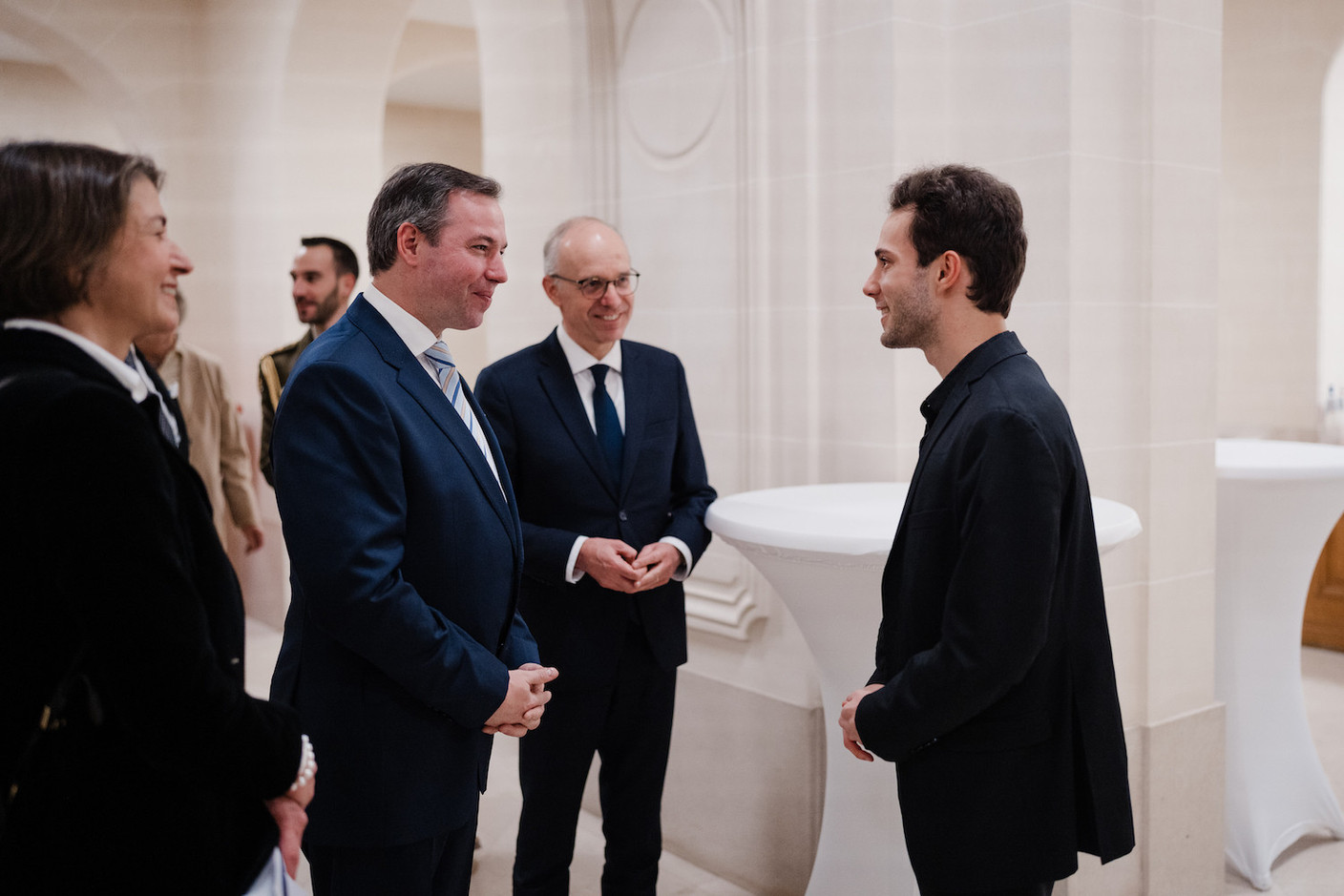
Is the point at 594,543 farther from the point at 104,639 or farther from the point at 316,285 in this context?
the point at 316,285

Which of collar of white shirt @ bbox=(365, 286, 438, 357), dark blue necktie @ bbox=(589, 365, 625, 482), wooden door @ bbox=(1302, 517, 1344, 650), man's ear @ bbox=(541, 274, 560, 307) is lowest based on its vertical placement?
wooden door @ bbox=(1302, 517, 1344, 650)

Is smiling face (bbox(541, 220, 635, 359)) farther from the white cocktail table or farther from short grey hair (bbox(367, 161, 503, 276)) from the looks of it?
short grey hair (bbox(367, 161, 503, 276))

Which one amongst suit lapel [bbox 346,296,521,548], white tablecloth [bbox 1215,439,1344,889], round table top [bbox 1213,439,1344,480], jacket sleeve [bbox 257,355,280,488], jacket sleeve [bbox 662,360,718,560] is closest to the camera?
suit lapel [bbox 346,296,521,548]

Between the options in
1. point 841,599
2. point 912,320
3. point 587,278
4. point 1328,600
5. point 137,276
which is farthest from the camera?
point 1328,600

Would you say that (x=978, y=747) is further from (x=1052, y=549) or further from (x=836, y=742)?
(x=836, y=742)

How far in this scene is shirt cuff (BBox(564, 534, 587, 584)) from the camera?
2.47m

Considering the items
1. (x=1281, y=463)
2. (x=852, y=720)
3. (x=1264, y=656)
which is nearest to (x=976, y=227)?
(x=852, y=720)

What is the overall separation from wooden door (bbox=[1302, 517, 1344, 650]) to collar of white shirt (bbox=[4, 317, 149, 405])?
226 inches

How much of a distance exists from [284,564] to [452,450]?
5.08m

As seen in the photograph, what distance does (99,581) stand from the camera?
117 cm

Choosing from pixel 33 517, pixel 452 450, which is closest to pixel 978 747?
pixel 452 450

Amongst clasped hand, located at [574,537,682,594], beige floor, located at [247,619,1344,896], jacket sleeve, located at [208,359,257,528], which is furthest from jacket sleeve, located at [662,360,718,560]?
jacket sleeve, located at [208,359,257,528]

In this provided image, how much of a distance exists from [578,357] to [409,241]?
85cm

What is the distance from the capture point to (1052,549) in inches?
61.6
